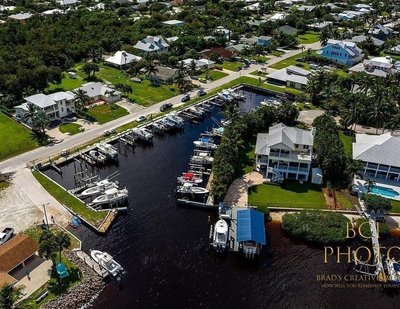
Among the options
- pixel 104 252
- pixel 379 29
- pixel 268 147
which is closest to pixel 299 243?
pixel 268 147

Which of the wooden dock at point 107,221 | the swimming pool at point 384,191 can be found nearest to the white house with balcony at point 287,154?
the swimming pool at point 384,191

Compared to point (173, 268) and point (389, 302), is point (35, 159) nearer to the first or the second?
point (173, 268)

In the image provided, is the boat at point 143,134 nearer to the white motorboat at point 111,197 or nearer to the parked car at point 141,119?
the parked car at point 141,119

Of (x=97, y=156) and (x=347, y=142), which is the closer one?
(x=97, y=156)

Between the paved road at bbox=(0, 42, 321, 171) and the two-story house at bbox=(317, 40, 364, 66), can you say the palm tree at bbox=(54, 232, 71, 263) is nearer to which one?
the paved road at bbox=(0, 42, 321, 171)

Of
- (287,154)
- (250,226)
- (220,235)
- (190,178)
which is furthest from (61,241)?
(287,154)

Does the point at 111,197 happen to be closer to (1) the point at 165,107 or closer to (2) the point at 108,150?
(2) the point at 108,150

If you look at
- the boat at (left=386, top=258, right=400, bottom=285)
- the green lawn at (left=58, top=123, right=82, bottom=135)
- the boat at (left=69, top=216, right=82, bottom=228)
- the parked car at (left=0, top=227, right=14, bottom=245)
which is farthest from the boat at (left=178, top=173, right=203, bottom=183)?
the boat at (left=386, top=258, right=400, bottom=285)
